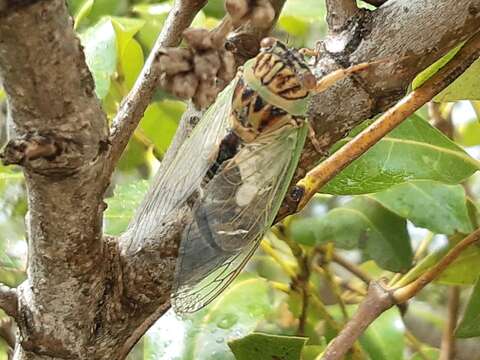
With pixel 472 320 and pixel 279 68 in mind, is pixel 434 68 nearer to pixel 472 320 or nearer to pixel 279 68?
pixel 279 68

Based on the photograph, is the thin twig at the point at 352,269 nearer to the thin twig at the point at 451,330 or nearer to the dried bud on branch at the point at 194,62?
the thin twig at the point at 451,330

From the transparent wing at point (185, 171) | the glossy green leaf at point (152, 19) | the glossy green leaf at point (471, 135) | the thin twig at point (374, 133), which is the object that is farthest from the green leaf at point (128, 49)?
the glossy green leaf at point (471, 135)

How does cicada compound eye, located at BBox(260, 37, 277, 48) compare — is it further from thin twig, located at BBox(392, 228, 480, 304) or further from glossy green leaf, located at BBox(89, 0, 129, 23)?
glossy green leaf, located at BBox(89, 0, 129, 23)

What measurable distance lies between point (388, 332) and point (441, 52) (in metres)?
0.50

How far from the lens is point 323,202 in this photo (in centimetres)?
148

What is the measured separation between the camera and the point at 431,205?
3.25ft

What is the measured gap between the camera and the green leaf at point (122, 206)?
0.93 m

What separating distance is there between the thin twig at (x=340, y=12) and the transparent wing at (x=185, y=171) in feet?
0.51

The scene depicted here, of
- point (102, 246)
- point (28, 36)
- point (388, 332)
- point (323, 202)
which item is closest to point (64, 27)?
point (28, 36)

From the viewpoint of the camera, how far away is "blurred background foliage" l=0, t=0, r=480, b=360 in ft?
2.86

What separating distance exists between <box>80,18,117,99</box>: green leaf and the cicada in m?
0.18

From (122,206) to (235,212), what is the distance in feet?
0.65

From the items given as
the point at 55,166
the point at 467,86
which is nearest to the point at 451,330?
the point at 467,86

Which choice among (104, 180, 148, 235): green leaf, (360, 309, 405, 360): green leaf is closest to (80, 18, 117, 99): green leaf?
(104, 180, 148, 235): green leaf
